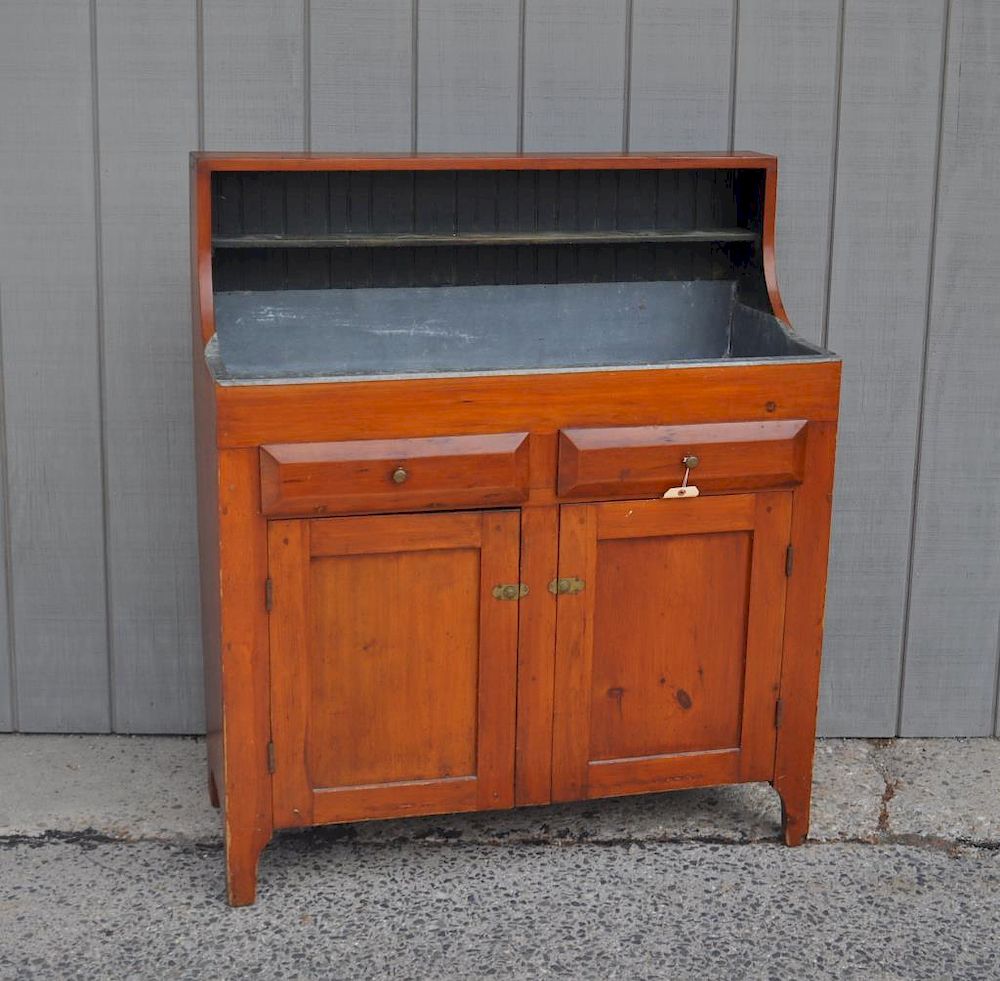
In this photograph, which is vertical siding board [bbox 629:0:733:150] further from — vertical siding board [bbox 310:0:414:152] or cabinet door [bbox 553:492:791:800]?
cabinet door [bbox 553:492:791:800]

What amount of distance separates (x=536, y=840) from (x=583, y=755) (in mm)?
279

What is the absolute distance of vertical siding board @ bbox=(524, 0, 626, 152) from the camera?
331 cm

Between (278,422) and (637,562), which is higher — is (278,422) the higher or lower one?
the higher one

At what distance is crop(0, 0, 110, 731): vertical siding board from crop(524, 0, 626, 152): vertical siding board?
913mm

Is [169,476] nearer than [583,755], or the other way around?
[583,755]

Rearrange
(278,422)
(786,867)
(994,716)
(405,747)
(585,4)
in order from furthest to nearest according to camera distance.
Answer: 1. (994,716)
2. (585,4)
3. (786,867)
4. (405,747)
5. (278,422)

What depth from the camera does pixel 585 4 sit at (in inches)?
130

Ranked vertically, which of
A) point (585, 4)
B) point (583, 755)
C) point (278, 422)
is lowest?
point (583, 755)

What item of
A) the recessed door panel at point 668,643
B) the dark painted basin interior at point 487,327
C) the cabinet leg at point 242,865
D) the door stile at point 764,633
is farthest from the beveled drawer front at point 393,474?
the cabinet leg at point 242,865

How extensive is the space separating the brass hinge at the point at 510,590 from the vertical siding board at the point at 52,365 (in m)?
1.05

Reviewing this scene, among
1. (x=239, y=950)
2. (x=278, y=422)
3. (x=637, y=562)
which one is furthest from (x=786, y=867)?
(x=278, y=422)

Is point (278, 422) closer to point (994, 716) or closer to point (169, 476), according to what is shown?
point (169, 476)

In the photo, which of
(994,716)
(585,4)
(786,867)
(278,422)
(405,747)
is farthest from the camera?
(994,716)

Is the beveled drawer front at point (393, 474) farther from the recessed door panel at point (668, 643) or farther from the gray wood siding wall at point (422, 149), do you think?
the gray wood siding wall at point (422, 149)
